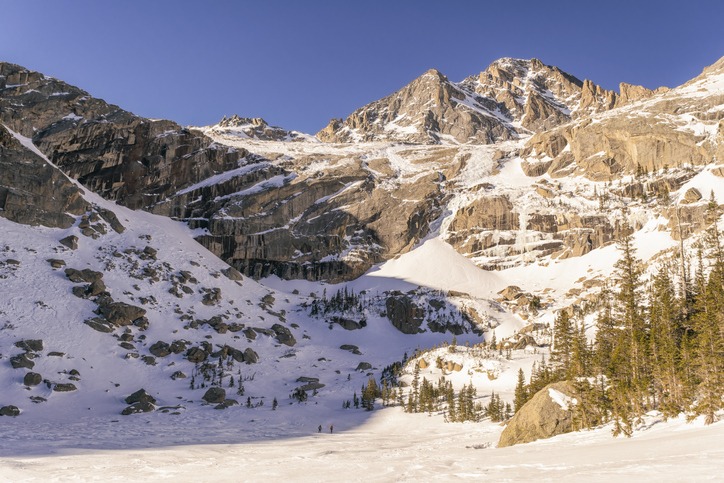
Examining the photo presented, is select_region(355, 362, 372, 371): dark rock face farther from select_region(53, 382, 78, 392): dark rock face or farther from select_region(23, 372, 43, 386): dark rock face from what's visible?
select_region(23, 372, 43, 386): dark rock face

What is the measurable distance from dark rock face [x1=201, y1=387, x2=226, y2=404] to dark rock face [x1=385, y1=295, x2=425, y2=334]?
2348 inches

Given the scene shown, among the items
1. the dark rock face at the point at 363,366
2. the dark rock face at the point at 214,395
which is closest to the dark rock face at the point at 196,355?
the dark rock face at the point at 214,395

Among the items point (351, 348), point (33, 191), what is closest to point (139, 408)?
point (351, 348)

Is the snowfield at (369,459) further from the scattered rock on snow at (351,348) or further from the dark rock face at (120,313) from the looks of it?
the scattered rock on snow at (351,348)

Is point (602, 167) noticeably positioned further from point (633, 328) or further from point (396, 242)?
point (633, 328)

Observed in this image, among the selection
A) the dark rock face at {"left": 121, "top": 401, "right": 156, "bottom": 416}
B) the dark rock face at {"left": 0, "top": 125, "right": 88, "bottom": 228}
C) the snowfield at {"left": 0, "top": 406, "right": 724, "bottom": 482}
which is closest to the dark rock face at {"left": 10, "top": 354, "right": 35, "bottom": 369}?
the dark rock face at {"left": 121, "top": 401, "right": 156, "bottom": 416}

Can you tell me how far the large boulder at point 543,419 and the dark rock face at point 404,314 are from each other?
305ft

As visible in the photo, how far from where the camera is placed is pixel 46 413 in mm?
60000

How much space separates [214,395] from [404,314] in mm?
65113

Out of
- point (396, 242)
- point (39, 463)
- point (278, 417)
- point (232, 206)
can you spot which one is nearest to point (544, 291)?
point (396, 242)

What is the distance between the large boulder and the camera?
30.0 m

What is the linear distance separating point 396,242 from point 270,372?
280 feet

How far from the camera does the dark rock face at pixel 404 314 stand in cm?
12472

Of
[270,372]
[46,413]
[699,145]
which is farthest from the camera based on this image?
[699,145]
